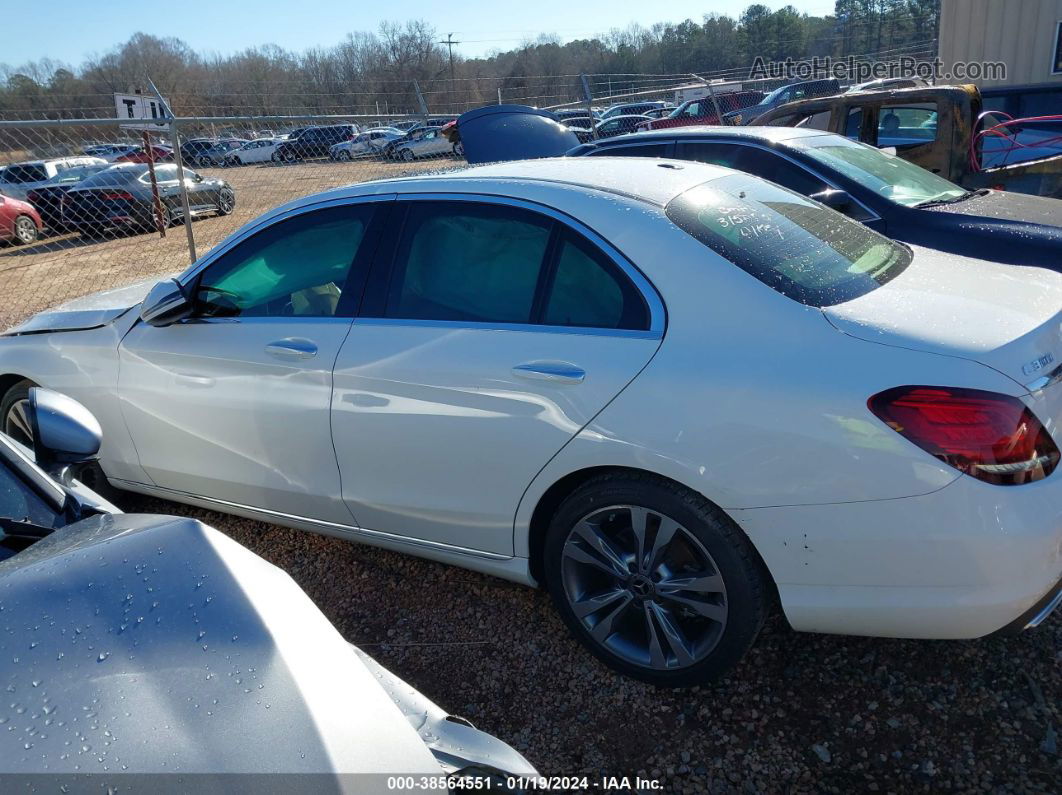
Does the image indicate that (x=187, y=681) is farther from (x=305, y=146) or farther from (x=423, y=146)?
(x=423, y=146)

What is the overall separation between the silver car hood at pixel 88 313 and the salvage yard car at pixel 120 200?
429 inches

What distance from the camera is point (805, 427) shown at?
7.25ft

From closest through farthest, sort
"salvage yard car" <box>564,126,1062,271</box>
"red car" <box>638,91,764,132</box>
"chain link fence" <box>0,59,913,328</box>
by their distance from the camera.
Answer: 1. "salvage yard car" <box>564,126,1062,271</box>
2. "chain link fence" <box>0,59,913,328</box>
3. "red car" <box>638,91,764,132</box>

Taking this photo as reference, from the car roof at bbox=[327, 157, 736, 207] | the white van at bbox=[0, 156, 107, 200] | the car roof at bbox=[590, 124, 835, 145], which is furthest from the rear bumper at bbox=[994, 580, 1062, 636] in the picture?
the white van at bbox=[0, 156, 107, 200]

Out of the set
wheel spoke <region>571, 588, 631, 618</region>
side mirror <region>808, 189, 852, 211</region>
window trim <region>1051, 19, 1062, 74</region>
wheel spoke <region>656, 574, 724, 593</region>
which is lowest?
wheel spoke <region>571, 588, 631, 618</region>

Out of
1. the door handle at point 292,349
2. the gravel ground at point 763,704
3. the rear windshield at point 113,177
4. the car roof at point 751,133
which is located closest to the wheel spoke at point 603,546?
the gravel ground at point 763,704

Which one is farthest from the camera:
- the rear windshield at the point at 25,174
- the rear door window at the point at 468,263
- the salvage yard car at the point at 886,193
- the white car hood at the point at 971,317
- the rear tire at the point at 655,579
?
the rear windshield at the point at 25,174

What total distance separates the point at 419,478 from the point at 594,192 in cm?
117

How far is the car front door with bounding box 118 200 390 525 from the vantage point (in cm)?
313

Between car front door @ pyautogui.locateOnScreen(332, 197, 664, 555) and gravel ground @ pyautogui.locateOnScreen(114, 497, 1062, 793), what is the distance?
1.33 ft

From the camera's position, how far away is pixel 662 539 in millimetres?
2537

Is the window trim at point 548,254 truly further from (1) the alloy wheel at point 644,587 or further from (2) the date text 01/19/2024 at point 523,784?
(2) the date text 01/19/2024 at point 523,784

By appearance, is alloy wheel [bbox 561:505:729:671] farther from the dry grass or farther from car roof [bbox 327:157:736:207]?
the dry grass

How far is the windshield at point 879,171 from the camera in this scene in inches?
204
